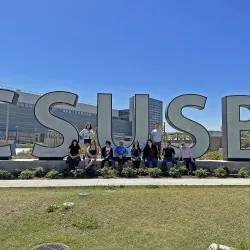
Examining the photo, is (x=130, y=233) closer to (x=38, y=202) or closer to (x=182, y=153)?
(x=38, y=202)

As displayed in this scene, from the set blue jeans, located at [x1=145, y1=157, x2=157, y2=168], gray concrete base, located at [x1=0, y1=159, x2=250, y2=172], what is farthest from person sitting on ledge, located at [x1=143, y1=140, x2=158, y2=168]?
gray concrete base, located at [x1=0, y1=159, x2=250, y2=172]

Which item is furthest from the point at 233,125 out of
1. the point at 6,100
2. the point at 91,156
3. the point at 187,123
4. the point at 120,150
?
the point at 6,100

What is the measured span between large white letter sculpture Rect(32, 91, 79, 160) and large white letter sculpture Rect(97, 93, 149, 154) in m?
1.14

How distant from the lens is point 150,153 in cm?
1249

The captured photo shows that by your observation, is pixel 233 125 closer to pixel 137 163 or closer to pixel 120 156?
pixel 137 163

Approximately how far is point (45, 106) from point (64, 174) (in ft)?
11.5

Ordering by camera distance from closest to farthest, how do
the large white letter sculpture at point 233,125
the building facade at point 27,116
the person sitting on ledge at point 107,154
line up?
1. the person sitting on ledge at point 107,154
2. the large white letter sculpture at point 233,125
3. the building facade at point 27,116

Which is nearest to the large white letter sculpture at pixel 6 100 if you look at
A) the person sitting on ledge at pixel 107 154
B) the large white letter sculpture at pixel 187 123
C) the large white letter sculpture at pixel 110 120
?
the large white letter sculpture at pixel 110 120

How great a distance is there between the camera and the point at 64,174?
11.4 m

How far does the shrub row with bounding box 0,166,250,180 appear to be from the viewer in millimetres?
11086

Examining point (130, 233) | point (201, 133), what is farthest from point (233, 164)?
point (130, 233)

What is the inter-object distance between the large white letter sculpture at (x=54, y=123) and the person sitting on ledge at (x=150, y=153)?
3.17m

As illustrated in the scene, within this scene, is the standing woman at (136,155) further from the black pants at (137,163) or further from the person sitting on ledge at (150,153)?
the person sitting on ledge at (150,153)

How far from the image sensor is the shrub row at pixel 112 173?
436 inches
